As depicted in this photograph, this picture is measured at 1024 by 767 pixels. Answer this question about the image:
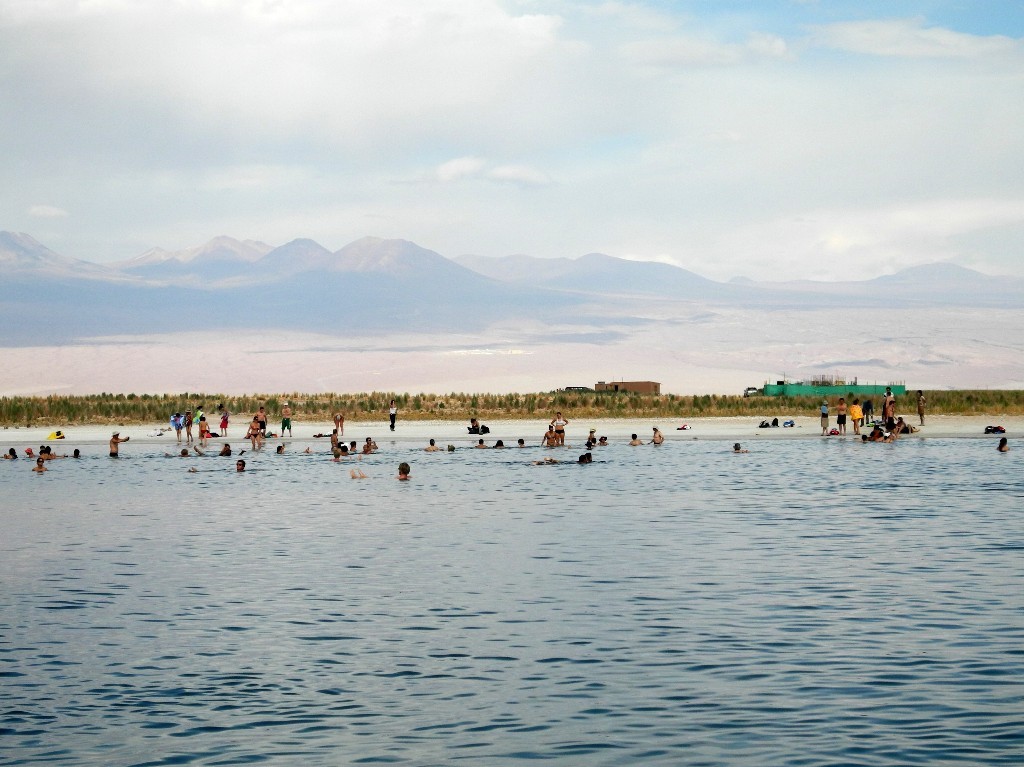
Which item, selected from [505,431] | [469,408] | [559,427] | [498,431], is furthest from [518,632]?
[469,408]

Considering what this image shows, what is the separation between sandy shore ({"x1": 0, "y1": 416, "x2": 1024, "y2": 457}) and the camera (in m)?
67.1

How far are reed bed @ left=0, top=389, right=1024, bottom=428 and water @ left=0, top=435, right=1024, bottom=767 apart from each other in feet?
171

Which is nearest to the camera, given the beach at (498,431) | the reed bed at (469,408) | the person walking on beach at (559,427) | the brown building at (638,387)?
the person walking on beach at (559,427)

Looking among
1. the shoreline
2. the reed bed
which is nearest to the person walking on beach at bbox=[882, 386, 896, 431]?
the shoreline

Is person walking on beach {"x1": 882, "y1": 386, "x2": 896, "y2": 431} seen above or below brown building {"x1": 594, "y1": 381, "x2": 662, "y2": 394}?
below

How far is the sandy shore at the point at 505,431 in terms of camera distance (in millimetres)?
67125

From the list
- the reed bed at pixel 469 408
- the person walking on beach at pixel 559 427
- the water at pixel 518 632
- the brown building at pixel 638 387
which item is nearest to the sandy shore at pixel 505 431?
the reed bed at pixel 469 408

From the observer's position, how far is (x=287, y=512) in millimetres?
33625

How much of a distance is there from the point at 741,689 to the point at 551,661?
94.5 inches

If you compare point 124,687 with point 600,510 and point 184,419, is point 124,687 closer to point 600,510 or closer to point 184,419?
point 600,510

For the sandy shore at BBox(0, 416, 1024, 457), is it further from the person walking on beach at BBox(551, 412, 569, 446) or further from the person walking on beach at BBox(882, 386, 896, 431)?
the person walking on beach at BBox(551, 412, 569, 446)

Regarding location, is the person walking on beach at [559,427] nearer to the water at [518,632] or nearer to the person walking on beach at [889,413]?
the person walking on beach at [889,413]

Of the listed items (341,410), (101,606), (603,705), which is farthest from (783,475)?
(341,410)

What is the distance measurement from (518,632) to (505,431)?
57.1 metres
